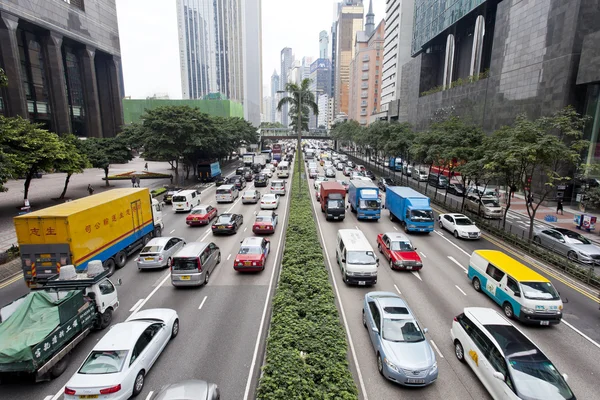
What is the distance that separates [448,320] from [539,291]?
3.64m

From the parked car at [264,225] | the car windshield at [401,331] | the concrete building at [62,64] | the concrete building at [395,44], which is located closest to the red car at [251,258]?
the parked car at [264,225]

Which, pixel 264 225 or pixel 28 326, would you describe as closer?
pixel 28 326

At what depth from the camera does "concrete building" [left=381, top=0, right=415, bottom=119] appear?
103 metres

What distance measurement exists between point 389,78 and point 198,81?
393 ft

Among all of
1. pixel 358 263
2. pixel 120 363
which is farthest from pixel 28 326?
pixel 358 263

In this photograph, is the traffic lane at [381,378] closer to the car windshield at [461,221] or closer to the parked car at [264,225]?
the parked car at [264,225]

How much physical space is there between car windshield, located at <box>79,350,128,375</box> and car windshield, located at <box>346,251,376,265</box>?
33.8 ft

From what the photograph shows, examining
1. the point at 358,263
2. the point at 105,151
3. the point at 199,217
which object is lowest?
the point at 199,217

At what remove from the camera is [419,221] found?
2489 cm

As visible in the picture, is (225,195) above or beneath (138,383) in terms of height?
above

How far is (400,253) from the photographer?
1873cm

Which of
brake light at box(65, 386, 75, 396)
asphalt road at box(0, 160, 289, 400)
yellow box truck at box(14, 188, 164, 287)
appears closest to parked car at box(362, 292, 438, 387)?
asphalt road at box(0, 160, 289, 400)

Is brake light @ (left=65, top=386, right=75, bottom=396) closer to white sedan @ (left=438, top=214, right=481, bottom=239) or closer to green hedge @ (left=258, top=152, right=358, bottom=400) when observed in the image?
green hedge @ (left=258, top=152, right=358, bottom=400)

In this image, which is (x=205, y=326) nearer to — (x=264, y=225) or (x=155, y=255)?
(x=155, y=255)
